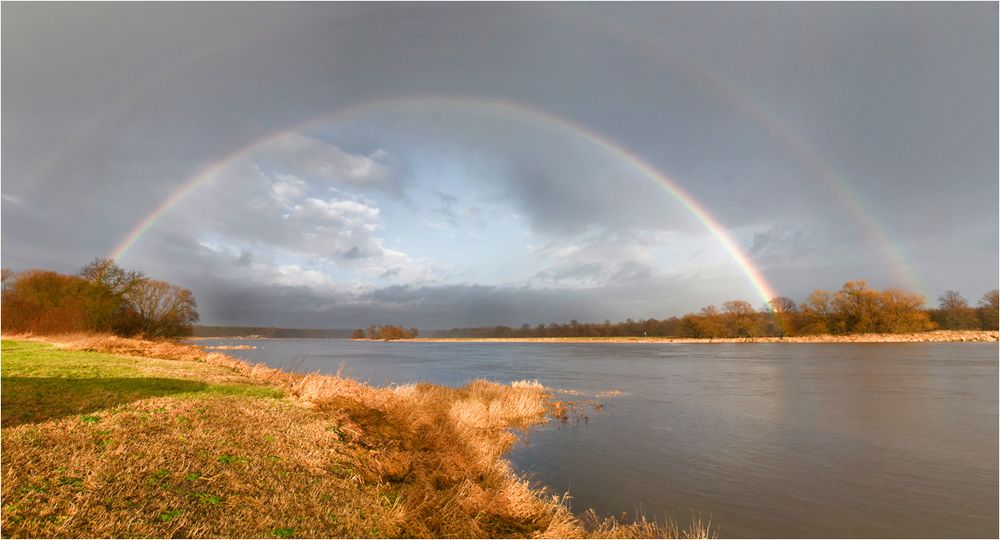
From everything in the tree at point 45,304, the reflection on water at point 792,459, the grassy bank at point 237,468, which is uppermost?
the tree at point 45,304

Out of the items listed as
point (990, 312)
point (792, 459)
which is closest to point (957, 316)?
point (990, 312)

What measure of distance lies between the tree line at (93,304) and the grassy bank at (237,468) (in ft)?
147

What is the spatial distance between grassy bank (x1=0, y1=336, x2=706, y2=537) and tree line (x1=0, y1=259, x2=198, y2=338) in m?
44.8

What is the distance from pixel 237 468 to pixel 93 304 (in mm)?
58641

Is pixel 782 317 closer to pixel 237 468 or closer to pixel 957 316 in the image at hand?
pixel 957 316

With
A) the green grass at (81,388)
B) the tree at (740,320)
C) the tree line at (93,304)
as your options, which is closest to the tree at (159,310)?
the tree line at (93,304)

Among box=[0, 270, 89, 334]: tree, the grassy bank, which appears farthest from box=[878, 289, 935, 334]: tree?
box=[0, 270, 89, 334]: tree

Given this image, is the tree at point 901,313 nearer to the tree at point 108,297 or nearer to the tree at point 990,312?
the tree at point 990,312

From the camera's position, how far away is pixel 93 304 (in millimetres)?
50875

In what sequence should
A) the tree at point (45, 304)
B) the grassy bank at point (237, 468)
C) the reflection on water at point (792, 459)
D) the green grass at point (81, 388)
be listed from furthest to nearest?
the tree at point (45, 304), the reflection on water at point (792, 459), the green grass at point (81, 388), the grassy bank at point (237, 468)

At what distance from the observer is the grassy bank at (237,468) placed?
5.98 meters

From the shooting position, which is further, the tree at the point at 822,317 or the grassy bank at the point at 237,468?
the tree at the point at 822,317

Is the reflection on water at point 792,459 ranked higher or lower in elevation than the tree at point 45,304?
lower

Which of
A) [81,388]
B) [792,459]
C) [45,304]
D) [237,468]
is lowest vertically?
[792,459]
